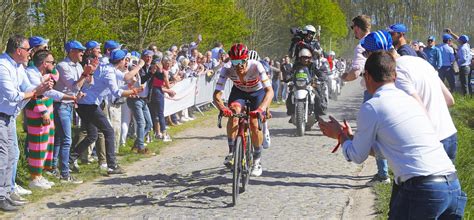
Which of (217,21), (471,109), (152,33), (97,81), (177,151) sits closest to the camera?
(97,81)

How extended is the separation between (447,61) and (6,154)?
14.5 meters

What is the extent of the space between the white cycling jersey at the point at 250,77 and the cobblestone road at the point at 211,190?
127cm

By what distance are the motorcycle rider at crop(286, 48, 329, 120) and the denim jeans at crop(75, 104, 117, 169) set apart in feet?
16.4

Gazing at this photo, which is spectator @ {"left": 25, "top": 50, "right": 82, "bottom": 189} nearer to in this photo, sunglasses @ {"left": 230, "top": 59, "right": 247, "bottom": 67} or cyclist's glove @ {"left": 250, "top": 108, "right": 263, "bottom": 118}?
sunglasses @ {"left": 230, "top": 59, "right": 247, "bottom": 67}

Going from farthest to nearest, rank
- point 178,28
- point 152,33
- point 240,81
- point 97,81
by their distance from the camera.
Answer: point 178,28, point 152,33, point 97,81, point 240,81

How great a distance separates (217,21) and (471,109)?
13.4 m

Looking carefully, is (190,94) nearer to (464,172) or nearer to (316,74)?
(316,74)

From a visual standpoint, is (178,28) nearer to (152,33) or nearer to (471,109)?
(152,33)

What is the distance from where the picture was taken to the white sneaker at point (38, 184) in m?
8.09

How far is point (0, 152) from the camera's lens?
7016 mm

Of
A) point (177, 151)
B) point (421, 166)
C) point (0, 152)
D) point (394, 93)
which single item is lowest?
point (177, 151)

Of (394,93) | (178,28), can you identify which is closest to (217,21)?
(178,28)

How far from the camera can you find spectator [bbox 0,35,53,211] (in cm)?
690

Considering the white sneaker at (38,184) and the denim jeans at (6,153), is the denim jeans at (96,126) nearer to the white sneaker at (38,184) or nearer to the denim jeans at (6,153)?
the white sneaker at (38,184)
